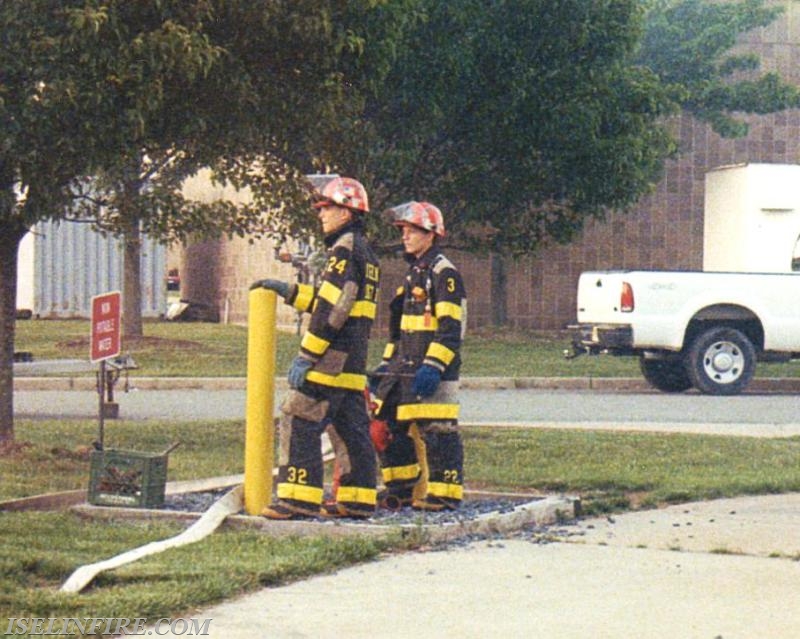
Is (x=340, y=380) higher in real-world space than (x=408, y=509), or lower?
higher

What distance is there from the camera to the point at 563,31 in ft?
75.5

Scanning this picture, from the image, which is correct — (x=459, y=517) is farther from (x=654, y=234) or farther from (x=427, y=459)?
(x=654, y=234)

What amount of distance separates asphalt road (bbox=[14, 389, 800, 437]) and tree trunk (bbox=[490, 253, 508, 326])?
9.52 m

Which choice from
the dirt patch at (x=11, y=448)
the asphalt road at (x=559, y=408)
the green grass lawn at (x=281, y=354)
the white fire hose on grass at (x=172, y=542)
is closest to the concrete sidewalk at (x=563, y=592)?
the white fire hose on grass at (x=172, y=542)

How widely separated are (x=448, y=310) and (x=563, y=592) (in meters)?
2.59

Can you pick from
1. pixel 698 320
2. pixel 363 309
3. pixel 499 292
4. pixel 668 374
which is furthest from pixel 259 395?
pixel 499 292

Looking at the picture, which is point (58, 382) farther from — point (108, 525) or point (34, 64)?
point (108, 525)

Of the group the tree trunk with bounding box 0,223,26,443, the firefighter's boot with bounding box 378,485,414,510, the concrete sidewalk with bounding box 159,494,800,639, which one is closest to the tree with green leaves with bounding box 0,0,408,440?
the tree trunk with bounding box 0,223,26,443

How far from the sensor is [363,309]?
980cm

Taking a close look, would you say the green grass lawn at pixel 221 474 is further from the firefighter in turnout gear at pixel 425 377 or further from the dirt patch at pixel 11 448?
the firefighter in turnout gear at pixel 425 377

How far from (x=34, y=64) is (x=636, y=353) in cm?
1171

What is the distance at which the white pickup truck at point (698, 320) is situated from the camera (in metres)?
21.4

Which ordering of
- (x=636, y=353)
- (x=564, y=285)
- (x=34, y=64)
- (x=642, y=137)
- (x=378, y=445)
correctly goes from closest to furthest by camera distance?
(x=378, y=445) < (x=34, y=64) < (x=636, y=353) < (x=642, y=137) < (x=564, y=285)

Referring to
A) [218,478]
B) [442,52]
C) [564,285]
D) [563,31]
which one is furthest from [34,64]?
[564,285]
